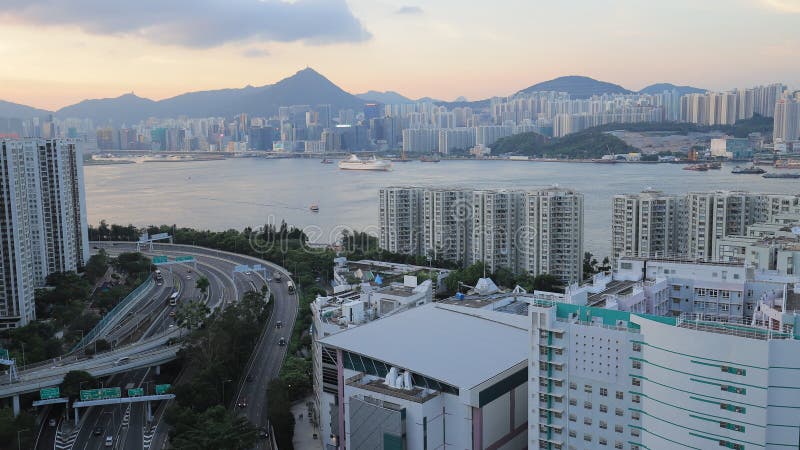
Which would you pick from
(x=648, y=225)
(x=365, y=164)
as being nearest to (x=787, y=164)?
(x=365, y=164)

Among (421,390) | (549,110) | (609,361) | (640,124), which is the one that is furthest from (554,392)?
(549,110)

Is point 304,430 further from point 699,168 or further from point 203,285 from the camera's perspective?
point 699,168

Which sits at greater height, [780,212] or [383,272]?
[780,212]

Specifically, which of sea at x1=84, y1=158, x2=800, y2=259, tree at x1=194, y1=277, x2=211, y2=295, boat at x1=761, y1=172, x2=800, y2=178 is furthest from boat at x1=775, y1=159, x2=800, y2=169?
tree at x1=194, y1=277, x2=211, y2=295

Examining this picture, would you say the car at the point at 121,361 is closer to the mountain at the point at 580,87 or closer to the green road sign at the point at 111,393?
the green road sign at the point at 111,393

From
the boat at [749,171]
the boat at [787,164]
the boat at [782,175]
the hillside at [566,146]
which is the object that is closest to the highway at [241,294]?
the boat at [782,175]

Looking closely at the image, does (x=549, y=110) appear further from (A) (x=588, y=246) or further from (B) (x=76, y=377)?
(B) (x=76, y=377)
